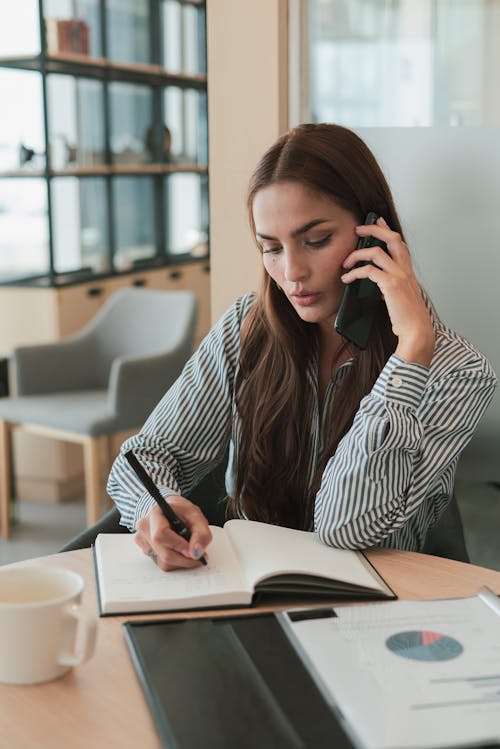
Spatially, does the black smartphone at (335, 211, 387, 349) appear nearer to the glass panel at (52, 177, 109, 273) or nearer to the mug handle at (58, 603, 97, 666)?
the mug handle at (58, 603, 97, 666)

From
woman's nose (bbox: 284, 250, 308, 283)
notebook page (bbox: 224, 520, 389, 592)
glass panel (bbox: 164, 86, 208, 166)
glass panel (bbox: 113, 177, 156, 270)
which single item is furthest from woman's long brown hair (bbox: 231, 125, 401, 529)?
glass panel (bbox: 164, 86, 208, 166)

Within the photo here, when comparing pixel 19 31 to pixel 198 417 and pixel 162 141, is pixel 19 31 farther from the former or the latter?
pixel 198 417

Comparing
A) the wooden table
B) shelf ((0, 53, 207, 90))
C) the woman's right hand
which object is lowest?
the wooden table

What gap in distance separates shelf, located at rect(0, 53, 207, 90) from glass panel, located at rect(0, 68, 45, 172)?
5 centimetres

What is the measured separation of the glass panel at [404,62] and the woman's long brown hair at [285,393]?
0.61 m

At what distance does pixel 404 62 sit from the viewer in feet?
7.07

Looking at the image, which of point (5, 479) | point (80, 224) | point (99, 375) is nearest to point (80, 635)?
point (5, 479)

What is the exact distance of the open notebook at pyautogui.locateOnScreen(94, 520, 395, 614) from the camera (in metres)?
1.16

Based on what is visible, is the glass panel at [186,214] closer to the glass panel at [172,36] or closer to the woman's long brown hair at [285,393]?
the glass panel at [172,36]

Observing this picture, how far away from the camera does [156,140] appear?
17.6ft

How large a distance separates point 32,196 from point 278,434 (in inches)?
111

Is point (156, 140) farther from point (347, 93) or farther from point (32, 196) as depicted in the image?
point (347, 93)

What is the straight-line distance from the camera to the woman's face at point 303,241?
1491 millimetres

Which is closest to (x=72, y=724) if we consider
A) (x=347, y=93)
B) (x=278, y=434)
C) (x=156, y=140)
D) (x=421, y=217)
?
(x=278, y=434)
